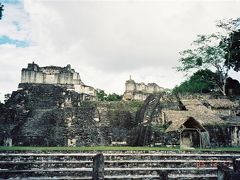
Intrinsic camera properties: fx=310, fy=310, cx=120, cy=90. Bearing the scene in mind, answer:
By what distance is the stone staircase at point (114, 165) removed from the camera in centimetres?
1099

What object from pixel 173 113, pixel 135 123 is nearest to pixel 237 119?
pixel 173 113

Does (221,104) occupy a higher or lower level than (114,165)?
higher

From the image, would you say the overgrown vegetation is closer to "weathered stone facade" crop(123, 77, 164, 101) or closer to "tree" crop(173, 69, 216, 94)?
"weathered stone facade" crop(123, 77, 164, 101)

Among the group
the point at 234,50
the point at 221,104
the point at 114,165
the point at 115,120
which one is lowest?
the point at 114,165

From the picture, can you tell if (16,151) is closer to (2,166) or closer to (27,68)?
(2,166)

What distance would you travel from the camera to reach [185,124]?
18734mm

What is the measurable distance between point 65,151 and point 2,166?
2.28 metres

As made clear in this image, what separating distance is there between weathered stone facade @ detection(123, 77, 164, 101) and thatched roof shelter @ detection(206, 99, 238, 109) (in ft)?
20.6

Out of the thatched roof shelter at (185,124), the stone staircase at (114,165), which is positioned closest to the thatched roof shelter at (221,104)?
the thatched roof shelter at (185,124)

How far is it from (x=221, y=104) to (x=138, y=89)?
919 cm

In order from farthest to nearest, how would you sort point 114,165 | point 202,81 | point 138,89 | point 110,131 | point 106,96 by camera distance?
point 106,96 < point 202,81 < point 138,89 < point 110,131 < point 114,165

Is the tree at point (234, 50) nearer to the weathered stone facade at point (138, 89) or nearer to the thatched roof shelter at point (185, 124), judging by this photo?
the weathered stone facade at point (138, 89)

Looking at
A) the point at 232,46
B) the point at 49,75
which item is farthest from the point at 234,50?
the point at 49,75

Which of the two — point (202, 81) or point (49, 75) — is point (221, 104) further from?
point (49, 75)
